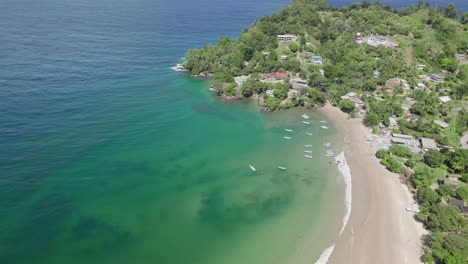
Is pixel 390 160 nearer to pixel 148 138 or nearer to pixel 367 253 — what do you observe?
pixel 367 253

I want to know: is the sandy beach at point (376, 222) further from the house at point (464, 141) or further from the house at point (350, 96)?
the house at point (350, 96)

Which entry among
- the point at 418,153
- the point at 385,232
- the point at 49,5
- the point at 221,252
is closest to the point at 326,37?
the point at 418,153

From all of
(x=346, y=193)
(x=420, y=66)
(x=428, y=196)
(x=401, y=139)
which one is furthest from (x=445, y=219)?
(x=420, y=66)

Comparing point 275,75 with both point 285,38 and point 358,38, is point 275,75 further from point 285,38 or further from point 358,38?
point 358,38

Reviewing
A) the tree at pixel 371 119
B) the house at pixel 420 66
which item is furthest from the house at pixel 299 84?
the house at pixel 420 66

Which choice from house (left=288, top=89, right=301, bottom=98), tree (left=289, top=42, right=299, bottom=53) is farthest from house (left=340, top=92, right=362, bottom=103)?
tree (left=289, top=42, right=299, bottom=53)
